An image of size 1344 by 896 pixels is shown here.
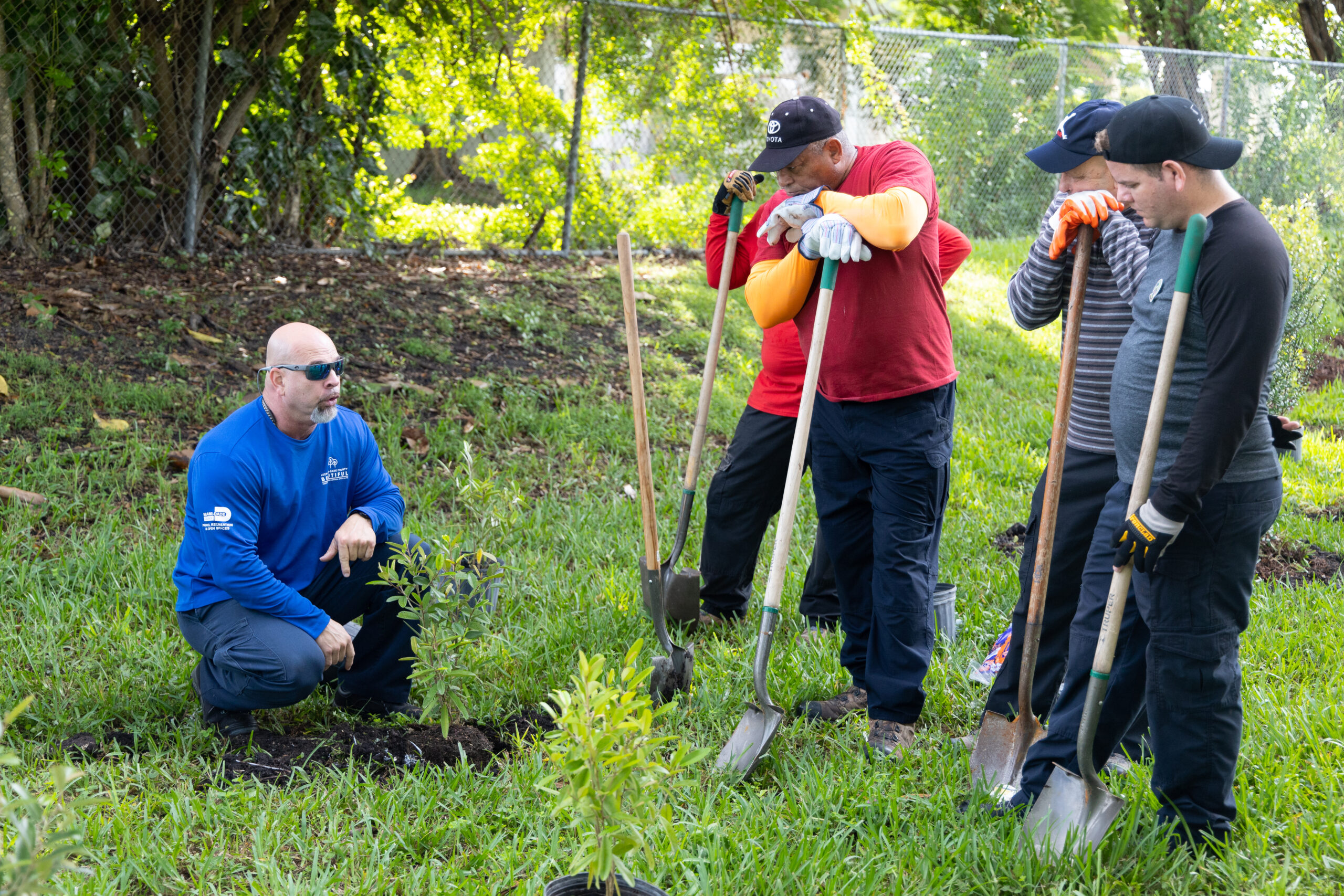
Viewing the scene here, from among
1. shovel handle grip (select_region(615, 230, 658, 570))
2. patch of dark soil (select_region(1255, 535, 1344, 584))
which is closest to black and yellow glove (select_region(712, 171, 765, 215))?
shovel handle grip (select_region(615, 230, 658, 570))

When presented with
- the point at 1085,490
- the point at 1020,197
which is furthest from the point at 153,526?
the point at 1020,197

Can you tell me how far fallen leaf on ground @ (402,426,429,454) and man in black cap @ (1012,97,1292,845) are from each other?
3968 millimetres

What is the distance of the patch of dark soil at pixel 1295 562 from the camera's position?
4699mm

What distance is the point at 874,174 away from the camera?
3369 mm

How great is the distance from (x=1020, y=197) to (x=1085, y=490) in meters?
10.4

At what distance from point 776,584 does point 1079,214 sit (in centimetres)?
135

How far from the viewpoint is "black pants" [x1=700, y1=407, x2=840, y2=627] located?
4.17 m

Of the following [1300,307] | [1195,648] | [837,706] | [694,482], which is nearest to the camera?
[1195,648]

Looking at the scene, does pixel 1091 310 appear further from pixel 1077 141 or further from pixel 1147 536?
pixel 1147 536

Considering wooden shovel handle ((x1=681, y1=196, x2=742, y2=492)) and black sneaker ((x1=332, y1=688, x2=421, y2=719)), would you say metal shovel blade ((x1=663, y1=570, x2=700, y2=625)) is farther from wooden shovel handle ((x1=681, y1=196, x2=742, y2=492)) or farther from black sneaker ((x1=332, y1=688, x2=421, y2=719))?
black sneaker ((x1=332, y1=688, x2=421, y2=719))

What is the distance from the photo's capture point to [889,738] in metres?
3.34

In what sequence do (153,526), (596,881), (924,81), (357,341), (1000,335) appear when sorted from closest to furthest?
(596,881) < (153,526) < (357,341) < (1000,335) < (924,81)

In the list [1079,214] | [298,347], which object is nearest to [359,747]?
[298,347]

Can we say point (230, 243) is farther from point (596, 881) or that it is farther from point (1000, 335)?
point (596, 881)
